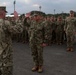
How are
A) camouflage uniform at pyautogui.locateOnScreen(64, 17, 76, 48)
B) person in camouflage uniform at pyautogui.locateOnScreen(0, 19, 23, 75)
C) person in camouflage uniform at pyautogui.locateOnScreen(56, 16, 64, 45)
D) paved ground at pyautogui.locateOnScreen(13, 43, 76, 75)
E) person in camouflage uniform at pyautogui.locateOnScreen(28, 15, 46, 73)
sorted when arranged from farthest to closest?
person in camouflage uniform at pyautogui.locateOnScreen(56, 16, 64, 45), camouflage uniform at pyautogui.locateOnScreen(64, 17, 76, 48), paved ground at pyautogui.locateOnScreen(13, 43, 76, 75), person in camouflage uniform at pyautogui.locateOnScreen(28, 15, 46, 73), person in camouflage uniform at pyautogui.locateOnScreen(0, 19, 23, 75)

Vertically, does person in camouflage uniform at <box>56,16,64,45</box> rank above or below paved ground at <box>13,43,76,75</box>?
above

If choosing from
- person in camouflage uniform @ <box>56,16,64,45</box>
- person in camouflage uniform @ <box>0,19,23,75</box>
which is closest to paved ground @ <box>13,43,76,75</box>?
person in camouflage uniform @ <box>0,19,23,75</box>

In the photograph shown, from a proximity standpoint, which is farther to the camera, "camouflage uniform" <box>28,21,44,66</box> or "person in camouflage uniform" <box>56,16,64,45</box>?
"person in camouflage uniform" <box>56,16,64,45</box>

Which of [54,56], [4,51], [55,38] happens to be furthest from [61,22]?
[4,51]

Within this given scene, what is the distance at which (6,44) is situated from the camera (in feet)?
18.4

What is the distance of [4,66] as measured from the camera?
18.6 feet

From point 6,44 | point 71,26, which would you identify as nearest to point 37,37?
point 6,44

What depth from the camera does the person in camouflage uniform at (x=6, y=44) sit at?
5.47 metres

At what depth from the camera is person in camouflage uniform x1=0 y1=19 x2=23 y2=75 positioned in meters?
5.47

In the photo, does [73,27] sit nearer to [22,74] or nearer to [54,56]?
[54,56]

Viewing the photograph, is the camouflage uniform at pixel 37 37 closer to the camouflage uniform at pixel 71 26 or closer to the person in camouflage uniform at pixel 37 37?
the person in camouflage uniform at pixel 37 37

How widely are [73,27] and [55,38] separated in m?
3.77

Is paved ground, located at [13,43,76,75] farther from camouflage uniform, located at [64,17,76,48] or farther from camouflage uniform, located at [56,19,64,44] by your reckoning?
camouflage uniform, located at [56,19,64,44]

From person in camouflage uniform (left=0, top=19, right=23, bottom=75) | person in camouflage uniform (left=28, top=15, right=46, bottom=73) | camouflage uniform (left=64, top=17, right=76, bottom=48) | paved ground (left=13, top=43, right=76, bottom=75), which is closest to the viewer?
person in camouflage uniform (left=0, top=19, right=23, bottom=75)
